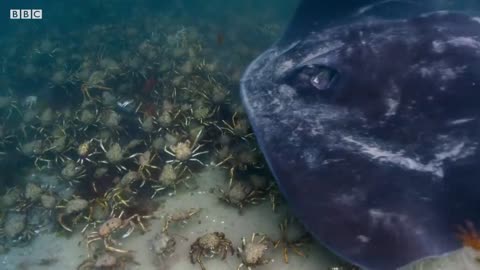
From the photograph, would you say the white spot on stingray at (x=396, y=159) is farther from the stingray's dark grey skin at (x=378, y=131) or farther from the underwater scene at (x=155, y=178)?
the underwater scene at (x=155, y=178)

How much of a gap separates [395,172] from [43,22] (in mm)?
21993

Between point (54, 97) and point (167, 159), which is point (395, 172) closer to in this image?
point (167, 159)

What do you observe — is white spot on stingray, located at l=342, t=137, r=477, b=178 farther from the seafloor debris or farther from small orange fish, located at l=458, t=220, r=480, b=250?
the seafloor debris

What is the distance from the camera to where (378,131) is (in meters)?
3.68

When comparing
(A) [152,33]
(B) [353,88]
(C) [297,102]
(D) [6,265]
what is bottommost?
(D) [6,265]

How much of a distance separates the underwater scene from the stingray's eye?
45mm

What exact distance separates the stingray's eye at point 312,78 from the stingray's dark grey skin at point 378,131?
1 cm

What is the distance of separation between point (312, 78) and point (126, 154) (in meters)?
3.50

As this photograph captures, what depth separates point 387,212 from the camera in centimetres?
310

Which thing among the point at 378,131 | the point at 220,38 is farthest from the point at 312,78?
the point at 220,38

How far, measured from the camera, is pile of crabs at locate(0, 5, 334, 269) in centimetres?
511

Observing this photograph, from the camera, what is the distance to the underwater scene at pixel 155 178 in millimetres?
4449

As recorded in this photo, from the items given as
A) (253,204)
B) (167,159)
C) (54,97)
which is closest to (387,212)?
(253,204)

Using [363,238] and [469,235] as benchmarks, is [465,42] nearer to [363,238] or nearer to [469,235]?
[469,235]
